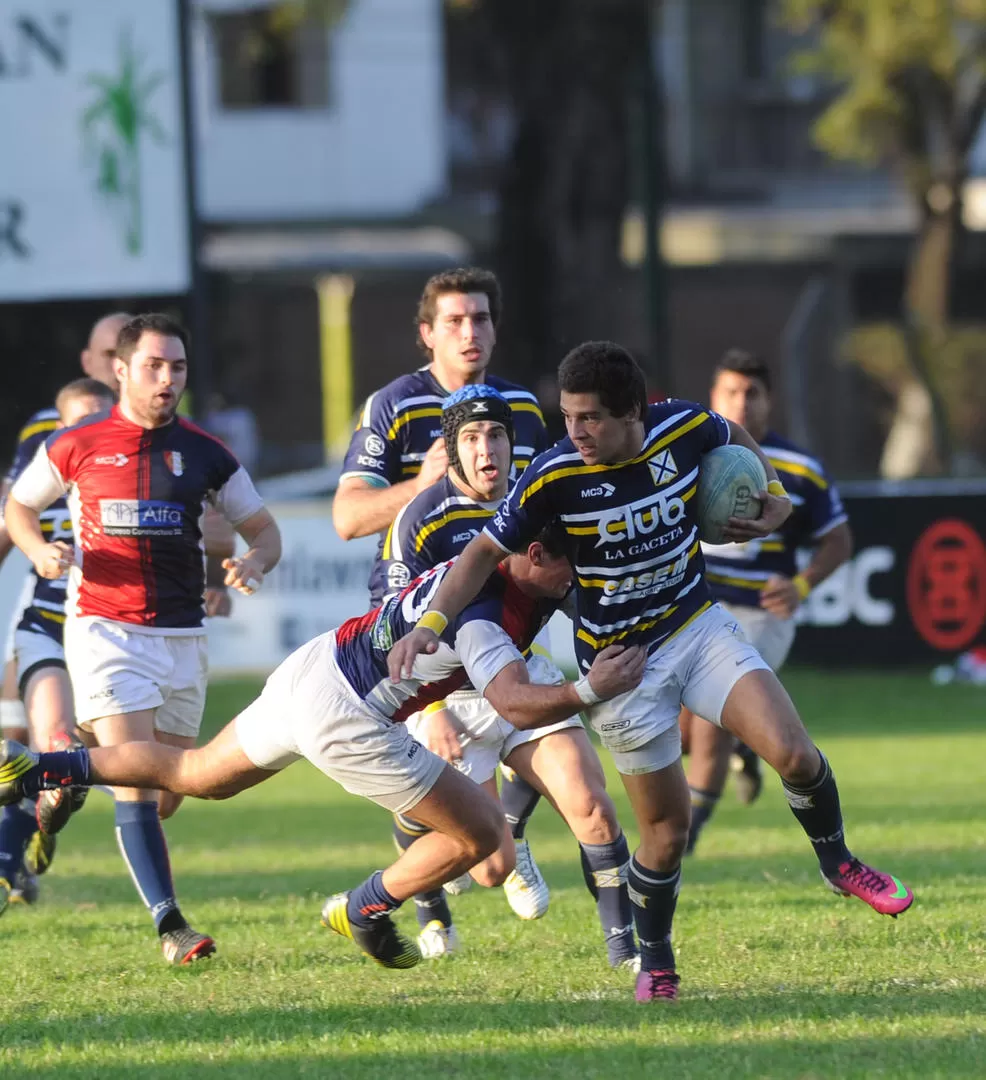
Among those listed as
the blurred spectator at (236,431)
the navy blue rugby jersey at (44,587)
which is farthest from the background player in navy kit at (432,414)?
the blurred spectator at (236,431)

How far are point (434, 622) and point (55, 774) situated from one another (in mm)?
1528

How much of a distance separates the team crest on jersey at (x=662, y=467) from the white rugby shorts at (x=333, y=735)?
107 centimetres

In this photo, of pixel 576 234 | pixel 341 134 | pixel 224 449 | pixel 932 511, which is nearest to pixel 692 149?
pixel 341 134

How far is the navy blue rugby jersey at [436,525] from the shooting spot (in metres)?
6.52

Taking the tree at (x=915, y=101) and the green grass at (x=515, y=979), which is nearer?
the green grass at (x=515, y=979)

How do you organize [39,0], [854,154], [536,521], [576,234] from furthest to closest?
[854,154] < [576,234] < [39,0] < [536,521]

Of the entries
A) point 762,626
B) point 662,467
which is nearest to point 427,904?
point 662,467

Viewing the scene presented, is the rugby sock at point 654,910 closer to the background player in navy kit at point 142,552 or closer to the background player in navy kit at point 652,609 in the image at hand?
the background player in navy kit at point 652,609

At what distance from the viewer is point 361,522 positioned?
708 centimetres

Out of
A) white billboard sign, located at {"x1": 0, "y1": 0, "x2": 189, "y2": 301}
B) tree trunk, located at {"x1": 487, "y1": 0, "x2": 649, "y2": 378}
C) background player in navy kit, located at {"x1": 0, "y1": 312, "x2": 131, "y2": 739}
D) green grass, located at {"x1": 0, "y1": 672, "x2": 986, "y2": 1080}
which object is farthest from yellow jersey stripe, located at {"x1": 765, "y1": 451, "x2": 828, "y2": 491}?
tree trunk, located at {"x1": 487, "y1": 0, "x2": 649, "y2": 378}

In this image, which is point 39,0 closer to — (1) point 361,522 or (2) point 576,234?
(2) point 576,234

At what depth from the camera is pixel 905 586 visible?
1614 cm

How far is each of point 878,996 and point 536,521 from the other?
1.75 meters

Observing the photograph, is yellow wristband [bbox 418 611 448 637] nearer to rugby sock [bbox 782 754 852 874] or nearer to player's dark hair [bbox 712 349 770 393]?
rugby sock [bbox 782 754 852 874]
